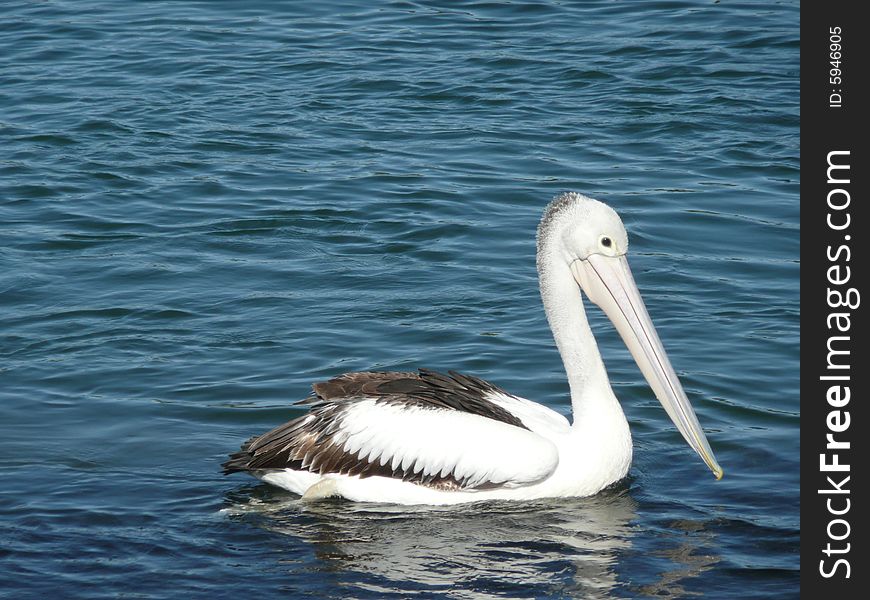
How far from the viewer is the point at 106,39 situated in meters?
14.6

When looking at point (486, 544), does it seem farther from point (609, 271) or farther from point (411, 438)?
point (609, 271)

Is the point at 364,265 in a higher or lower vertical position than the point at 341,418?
higher

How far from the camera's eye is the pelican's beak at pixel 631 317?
20.9 feet

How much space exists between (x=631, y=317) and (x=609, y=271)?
226mm

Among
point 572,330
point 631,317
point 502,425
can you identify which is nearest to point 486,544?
point 502,425

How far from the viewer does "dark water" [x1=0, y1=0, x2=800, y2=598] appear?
5.96 m

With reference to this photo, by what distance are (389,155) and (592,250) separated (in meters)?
5.17

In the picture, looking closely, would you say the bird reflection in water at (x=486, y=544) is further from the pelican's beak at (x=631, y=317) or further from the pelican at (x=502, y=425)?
the pelican's beak at (x=631, y=317)

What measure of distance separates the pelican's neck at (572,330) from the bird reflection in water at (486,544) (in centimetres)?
48

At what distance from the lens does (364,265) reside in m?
9.41

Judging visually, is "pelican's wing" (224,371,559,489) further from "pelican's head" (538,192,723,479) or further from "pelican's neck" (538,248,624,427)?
"pelican's head" (538,192,723,479)

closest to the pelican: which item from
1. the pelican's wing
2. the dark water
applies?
the pelican's wing
